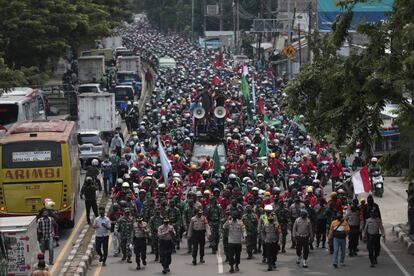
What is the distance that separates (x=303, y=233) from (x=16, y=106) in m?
18.5

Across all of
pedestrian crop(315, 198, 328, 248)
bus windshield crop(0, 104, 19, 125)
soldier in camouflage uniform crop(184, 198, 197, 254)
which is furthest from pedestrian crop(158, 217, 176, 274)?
bus windshield crop(0, 104, 19, 125)

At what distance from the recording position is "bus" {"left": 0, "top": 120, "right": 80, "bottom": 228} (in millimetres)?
23344

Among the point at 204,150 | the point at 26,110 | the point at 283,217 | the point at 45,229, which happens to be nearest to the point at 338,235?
the point at 283,217

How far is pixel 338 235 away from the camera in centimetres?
2022

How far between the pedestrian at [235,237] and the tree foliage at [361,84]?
272 centimetres

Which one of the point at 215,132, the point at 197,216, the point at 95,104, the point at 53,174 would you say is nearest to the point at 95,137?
the point at 215,132

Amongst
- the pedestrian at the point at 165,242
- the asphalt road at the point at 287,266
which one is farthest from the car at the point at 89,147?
the pedestrian at the point at 165,242

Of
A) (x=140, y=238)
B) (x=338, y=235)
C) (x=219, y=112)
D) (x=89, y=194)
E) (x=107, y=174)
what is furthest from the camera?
(x=219, y=112)

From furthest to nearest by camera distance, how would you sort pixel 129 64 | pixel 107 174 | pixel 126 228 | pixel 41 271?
pixel 129 64 < pixel 107 174 < pixel 126 228 < pixel 41 271

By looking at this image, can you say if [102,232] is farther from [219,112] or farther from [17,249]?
[219,112]

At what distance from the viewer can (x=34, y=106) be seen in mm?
39281

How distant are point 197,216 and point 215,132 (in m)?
13.8

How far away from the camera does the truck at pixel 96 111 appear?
139 ft

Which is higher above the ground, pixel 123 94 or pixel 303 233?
pixel 303 233
